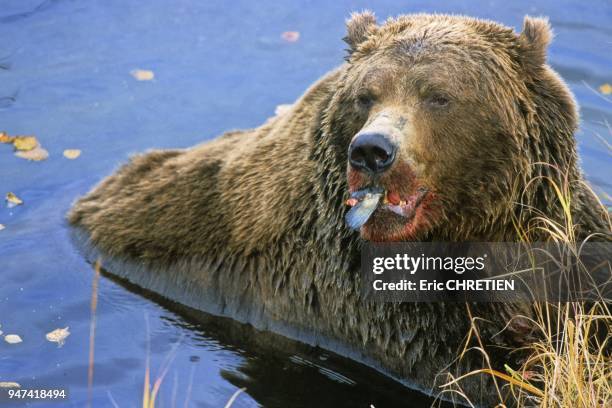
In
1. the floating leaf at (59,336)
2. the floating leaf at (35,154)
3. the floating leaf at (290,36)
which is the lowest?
the floating leaf at (59,336)

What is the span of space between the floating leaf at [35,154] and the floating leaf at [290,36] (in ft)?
11.9

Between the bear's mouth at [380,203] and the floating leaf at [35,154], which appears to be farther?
the floating leaf at [35,154]

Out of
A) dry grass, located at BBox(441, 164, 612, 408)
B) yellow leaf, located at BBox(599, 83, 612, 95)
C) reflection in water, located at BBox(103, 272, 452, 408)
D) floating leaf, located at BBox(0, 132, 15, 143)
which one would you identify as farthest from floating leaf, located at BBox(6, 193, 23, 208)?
yellow leaf, located at BBox(599, 83, 612, 95)

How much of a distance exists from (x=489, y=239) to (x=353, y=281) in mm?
901

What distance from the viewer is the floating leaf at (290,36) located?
1223 centimetres

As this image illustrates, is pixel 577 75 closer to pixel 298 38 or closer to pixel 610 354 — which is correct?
pixel 298 38

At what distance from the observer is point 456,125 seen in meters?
5.48

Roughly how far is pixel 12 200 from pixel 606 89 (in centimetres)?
633

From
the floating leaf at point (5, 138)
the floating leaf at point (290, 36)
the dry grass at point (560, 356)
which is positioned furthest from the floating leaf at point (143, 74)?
the dry grass at point (560, 356)

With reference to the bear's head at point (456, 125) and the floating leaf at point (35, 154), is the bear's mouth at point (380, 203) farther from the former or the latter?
the floating leaf at point (35, 154)

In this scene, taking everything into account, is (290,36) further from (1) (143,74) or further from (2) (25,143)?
(2) (25,143)

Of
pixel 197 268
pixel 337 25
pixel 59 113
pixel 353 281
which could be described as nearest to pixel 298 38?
pixel 337 25

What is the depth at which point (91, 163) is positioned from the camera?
9805mm

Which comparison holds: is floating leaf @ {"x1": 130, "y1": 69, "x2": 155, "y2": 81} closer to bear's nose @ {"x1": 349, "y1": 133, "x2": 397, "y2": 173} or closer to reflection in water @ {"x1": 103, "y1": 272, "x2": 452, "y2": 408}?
reflection in water @ {"x1": 103, "y1": 272, "x2": 452, "y2": 408}
